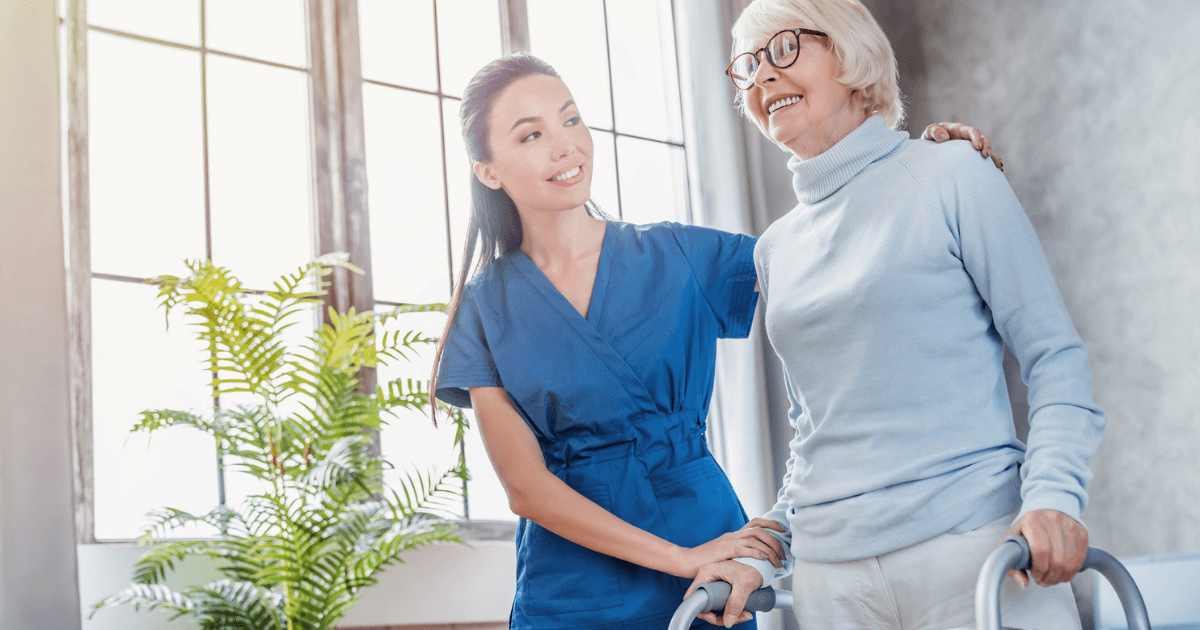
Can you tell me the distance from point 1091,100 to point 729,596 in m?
2.88

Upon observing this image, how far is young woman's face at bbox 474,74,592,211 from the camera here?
5.42 feet

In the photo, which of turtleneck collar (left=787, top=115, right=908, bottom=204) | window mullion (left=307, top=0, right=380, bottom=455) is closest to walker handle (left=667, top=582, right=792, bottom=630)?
turtleneck collar (left=787, top=115, right=908, bottom=204)

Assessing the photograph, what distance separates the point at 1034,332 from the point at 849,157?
12.8 inches

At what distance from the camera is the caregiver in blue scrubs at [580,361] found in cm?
151

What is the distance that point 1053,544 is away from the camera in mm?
950

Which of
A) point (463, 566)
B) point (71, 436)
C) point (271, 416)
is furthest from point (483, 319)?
point (463, 566)

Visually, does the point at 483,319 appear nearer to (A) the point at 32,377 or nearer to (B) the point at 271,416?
(B) the point at 271,416

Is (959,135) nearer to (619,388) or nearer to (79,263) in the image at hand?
(619,388)

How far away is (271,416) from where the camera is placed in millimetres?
2510

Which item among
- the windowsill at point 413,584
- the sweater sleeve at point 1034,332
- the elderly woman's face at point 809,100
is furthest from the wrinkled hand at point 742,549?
the windowsill at point 413,584

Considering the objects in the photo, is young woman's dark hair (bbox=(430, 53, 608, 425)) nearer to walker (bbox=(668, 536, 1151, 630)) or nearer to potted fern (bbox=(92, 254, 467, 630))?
walker (bbox=(668, 536, 1151, 630))

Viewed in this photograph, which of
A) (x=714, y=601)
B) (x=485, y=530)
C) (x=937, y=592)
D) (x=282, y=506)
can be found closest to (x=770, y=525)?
(x=714, y=601)

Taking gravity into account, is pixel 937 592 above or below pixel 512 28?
below

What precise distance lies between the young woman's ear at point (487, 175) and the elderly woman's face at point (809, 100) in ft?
1.70
